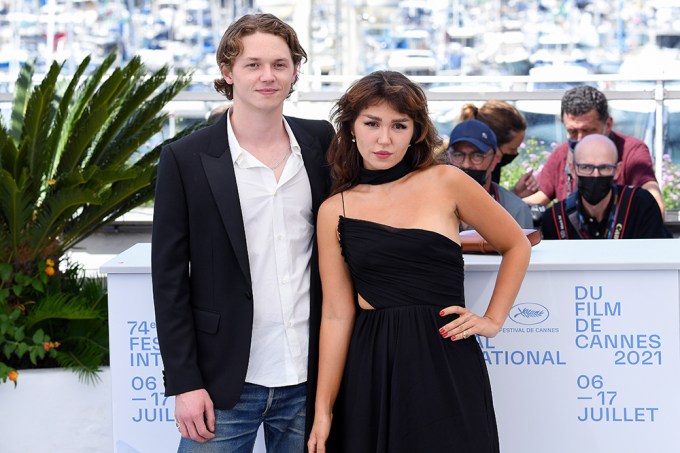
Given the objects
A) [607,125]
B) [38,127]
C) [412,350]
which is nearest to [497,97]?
[607,125]

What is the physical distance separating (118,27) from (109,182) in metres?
29.4

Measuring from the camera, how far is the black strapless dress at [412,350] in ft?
9.69

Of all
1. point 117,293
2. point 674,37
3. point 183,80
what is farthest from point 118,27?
point 117,293

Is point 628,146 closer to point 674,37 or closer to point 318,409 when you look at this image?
point 318,409

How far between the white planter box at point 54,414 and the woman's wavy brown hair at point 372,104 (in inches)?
96.6

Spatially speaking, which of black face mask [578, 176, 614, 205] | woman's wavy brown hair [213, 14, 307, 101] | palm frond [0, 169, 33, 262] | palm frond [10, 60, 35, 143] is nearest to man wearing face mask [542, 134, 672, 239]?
black face mask [578, 176, 614, 205]

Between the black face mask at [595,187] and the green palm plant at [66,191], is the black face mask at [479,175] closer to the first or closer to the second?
the black face mask at [595,187]

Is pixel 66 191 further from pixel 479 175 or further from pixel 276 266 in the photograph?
pixel 276 266

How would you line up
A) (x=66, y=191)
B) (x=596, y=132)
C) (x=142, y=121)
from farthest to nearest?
(x=596, y=132) < (x=142, y=121) < (x=66, y=191)

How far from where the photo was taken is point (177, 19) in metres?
35.8

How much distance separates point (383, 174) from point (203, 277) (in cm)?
59

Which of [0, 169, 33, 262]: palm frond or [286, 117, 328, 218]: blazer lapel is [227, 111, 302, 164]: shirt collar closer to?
[286, 117, 328, 218]: blazer lapel

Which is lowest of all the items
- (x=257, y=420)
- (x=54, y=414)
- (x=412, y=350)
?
(x=54, y=414)

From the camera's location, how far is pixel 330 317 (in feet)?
9.97
